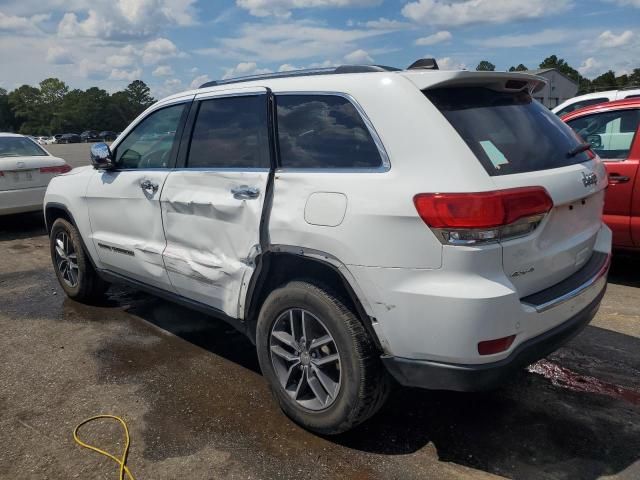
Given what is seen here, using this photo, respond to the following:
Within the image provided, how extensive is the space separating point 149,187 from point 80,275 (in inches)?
65.1

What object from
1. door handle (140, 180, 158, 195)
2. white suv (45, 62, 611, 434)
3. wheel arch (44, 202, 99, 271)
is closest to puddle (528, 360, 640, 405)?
white suv (45, 62, 611, 434)

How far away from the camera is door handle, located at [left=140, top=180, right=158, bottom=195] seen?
386 centimetres

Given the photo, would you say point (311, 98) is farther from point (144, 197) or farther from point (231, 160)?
point (144, 197)

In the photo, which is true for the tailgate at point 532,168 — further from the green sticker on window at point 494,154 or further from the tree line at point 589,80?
the tree line at point 589,80

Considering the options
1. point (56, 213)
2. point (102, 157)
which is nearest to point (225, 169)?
point (102, 157)

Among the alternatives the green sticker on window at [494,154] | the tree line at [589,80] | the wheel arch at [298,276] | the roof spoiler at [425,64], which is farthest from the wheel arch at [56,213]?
the tree line at [589,80]

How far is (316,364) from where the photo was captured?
2.94 meters

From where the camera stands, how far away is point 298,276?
302 cm

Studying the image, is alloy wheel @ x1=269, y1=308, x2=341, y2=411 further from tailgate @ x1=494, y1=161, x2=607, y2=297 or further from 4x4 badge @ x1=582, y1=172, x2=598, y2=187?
4x4 badge @ x1=582, y1=172, x2=598, y2=187

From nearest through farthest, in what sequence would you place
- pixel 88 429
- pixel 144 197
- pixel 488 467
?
pixel 488 467, pixel 88 429, pixel 144 197

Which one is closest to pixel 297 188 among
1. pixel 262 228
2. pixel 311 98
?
pixel 262 228

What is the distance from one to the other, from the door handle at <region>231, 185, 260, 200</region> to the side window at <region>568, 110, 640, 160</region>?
3966 millimetres

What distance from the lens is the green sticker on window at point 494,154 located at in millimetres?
2551

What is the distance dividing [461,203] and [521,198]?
294 millimetres
